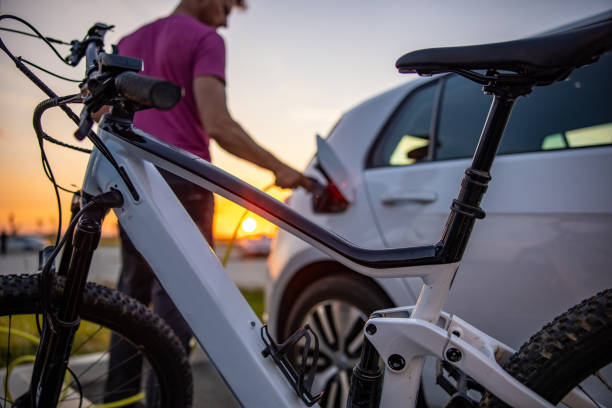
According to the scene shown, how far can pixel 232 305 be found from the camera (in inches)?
45.1

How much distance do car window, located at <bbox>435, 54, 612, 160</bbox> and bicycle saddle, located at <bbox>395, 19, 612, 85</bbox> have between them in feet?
2.31

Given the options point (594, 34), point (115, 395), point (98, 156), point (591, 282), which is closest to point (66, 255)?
point (98, 156)

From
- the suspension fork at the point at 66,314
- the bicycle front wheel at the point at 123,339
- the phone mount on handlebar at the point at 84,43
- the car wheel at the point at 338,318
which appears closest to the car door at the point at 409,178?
the car wheel at the point at 338,318

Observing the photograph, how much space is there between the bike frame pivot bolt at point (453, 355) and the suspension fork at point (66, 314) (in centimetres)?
95

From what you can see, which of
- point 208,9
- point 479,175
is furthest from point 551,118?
point 208,9

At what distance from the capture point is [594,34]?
31.4 inches

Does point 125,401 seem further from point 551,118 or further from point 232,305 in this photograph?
point 551,118

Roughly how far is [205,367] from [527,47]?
9.67ft

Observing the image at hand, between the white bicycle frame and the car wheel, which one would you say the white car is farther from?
the white bicycle frame

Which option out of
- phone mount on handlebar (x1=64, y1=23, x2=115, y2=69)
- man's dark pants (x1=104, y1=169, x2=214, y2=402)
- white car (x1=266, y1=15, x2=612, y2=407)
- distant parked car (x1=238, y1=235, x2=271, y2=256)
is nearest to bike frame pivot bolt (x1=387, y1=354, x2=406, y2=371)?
white car (x1=266, y1=15, x2=612, y2=407)

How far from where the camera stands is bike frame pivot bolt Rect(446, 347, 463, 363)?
949 millimetres

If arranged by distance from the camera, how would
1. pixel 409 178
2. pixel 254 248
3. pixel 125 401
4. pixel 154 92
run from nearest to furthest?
pixel 154 92 → pixel 125 401 → pixel 409 178 → pixel 254 248

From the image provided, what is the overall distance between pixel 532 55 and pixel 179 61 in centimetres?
136

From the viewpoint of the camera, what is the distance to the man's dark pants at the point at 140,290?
65.0 inches
